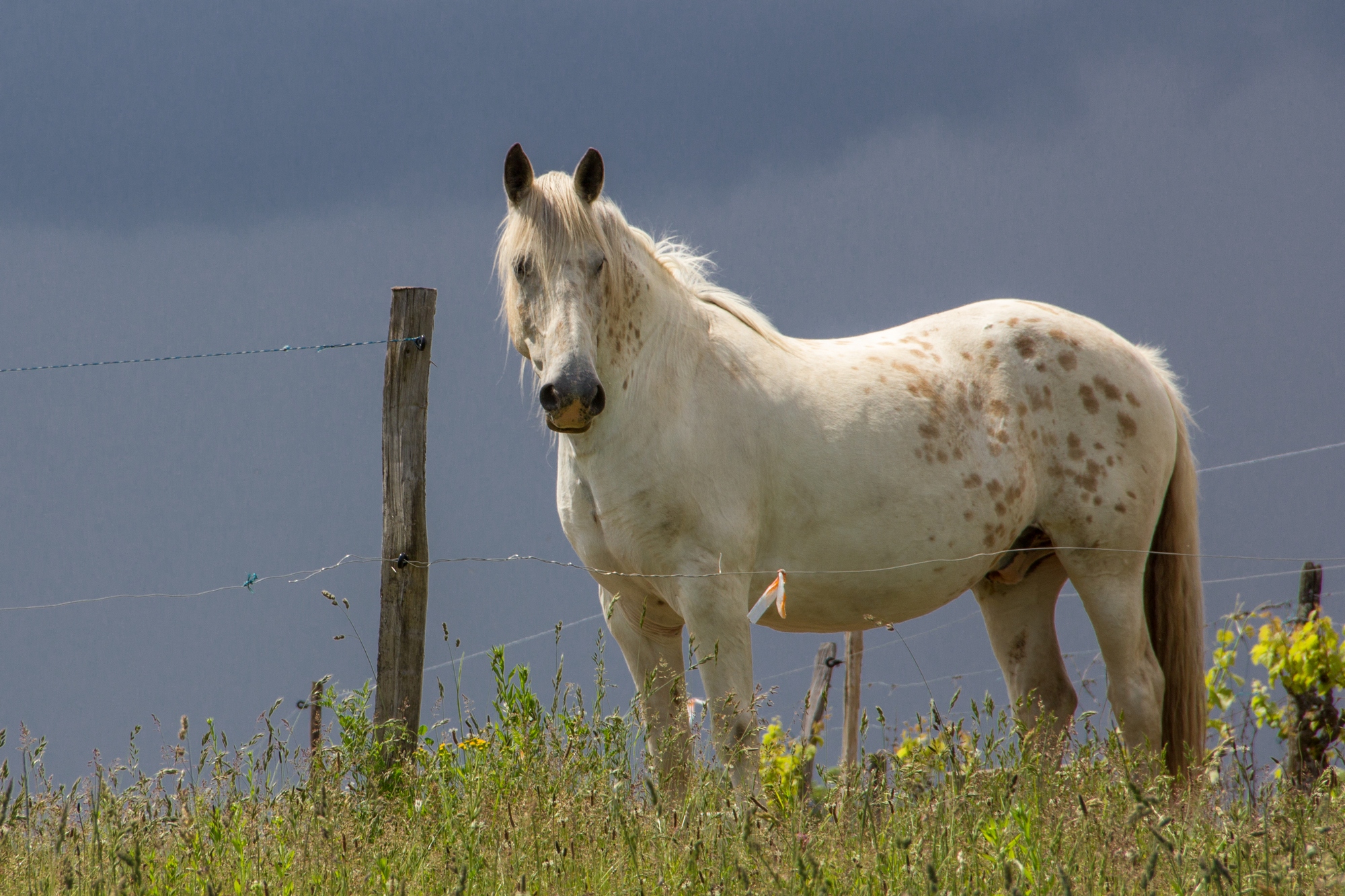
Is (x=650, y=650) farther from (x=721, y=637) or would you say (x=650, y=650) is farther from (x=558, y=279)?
(x=558, y=279)

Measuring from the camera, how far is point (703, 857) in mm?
2906

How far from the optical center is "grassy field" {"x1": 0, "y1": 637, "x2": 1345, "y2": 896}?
280 cm

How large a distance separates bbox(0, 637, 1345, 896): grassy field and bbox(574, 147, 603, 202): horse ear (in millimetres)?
1834

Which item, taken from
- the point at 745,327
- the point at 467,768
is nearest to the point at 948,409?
the point at 745,327

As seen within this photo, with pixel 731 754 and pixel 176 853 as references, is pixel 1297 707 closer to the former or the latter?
pixel 731 754

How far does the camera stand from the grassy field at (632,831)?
2.80 meters

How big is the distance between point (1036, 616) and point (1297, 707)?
2570mm

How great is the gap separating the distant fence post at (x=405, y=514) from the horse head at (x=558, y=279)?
0.79m

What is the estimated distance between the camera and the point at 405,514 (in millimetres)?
5113

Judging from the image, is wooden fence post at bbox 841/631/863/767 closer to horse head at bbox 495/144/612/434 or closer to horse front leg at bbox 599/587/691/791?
horse front leg at bbox 599/587/691/791

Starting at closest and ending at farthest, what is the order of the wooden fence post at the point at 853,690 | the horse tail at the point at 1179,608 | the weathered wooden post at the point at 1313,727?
the horse tail at the point at 1179,608 < the weathered wooden post at the point at 1313,727 < the wooden fence post at the point at 853,690

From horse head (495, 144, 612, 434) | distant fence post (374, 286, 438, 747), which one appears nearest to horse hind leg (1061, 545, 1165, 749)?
horse head (495, 144, 612, 434)

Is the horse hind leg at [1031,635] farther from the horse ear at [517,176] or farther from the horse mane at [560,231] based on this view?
the horse ear at [517,176]

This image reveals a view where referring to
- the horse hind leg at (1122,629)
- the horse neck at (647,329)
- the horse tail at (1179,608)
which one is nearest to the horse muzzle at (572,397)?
the horse neck at (647,329)
